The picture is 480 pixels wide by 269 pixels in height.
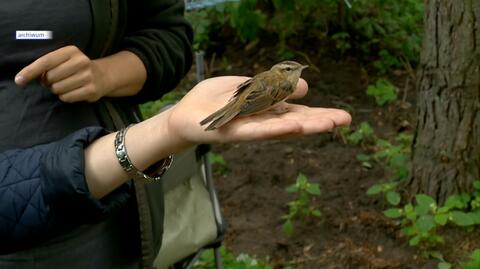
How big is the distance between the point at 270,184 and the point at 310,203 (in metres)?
0.36

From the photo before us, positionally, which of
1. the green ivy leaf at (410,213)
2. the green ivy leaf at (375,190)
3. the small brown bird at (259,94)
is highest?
the small brown bird at (259,94)

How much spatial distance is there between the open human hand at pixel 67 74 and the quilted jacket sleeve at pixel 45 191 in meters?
0.16

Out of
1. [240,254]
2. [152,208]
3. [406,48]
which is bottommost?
[240,254]

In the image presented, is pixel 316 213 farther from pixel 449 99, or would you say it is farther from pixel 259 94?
pixel 259 94

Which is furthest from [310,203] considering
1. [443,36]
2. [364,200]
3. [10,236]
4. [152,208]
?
[10,236]

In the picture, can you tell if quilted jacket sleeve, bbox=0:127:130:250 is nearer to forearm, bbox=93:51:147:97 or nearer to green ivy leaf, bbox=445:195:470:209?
forearm, bbox=93:51:147:97

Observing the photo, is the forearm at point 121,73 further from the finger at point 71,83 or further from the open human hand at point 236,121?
the open human hand at point 236,121

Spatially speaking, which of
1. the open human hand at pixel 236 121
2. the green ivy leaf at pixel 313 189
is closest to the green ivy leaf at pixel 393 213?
the green ivy leaf at pixel 313 189

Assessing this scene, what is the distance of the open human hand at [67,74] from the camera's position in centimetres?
188

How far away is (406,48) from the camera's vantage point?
6043 mm

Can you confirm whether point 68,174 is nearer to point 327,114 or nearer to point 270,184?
point 327,114

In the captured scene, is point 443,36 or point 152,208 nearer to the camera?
point 152,208

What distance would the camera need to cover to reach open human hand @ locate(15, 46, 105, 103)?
1880 mm

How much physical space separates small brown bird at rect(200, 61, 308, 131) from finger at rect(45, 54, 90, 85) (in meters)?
0.38
